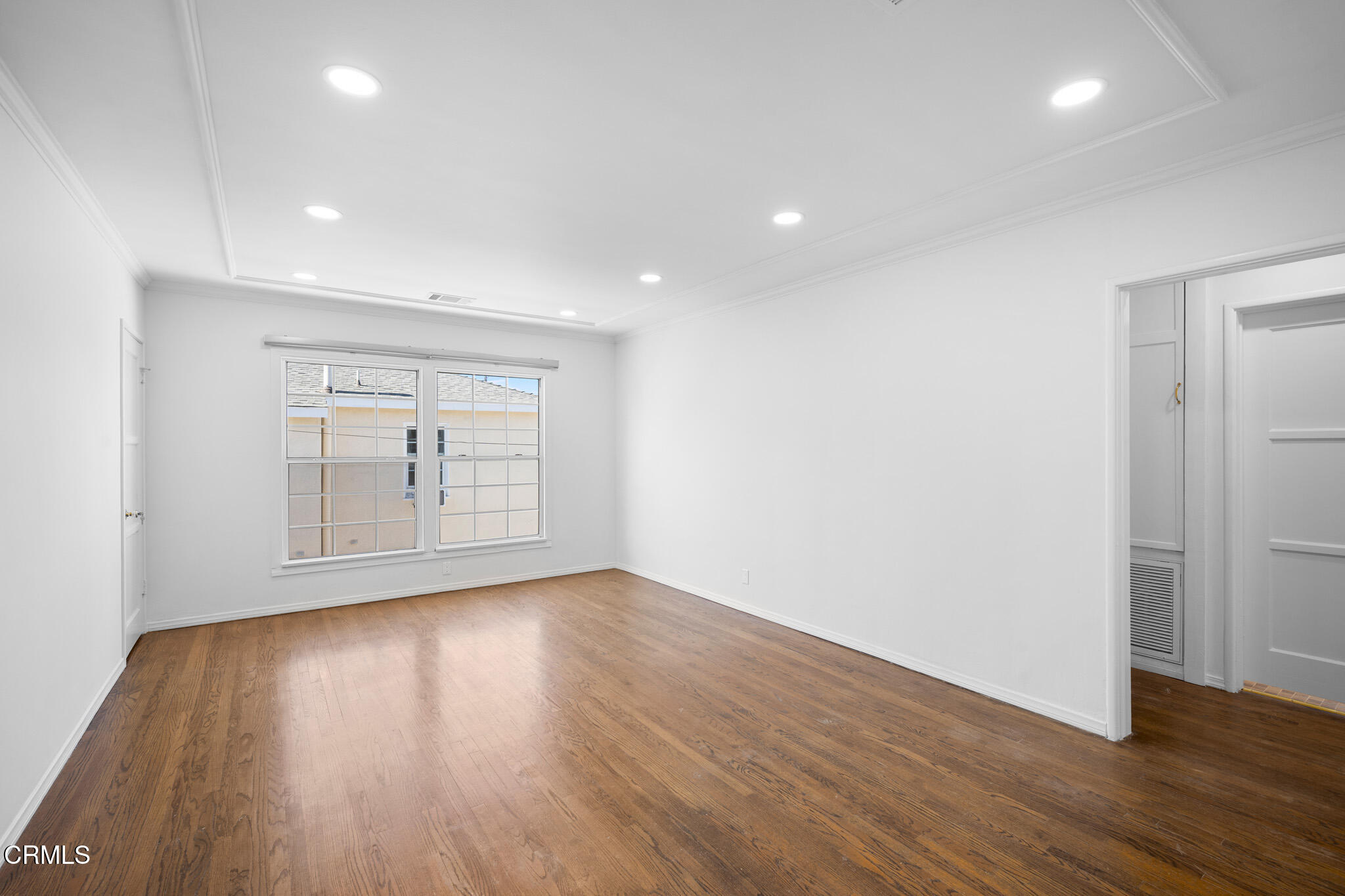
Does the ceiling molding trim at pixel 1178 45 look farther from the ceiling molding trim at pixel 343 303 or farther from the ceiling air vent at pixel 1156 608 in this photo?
the ceiling molding trim at pixel 343 303

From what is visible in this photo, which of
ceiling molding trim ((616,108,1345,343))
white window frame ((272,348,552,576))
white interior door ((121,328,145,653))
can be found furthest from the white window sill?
ceiling molding trim ((616,108,1345,343))

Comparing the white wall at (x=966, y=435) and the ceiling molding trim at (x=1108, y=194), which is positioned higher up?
the ceiling molding trim at (x=1108, y=194)

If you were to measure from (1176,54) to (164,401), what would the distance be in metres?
6.15

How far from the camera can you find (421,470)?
570cm

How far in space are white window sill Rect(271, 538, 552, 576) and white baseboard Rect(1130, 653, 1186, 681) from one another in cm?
496

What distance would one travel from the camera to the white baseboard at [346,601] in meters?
4.69

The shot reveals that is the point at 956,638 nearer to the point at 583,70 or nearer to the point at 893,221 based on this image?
the point at 893,221

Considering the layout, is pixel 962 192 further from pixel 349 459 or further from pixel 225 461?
pixel 225 461

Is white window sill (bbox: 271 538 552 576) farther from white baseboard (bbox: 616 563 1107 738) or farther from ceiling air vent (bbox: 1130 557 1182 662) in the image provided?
ceiling air vent (bbox: 1130 557 1182 662)

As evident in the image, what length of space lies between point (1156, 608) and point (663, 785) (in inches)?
126

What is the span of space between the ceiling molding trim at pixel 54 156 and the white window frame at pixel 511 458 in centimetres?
253

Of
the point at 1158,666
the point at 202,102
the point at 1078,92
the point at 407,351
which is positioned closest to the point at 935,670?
the point at 1158,666

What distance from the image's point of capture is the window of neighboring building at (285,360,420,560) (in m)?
5.25

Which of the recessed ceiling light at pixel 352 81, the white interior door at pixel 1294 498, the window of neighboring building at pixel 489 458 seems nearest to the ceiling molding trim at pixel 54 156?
the recessed ceiling light at pixel 352 81
